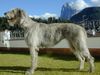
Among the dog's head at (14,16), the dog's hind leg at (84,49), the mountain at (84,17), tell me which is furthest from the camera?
the mountain at (84,17)

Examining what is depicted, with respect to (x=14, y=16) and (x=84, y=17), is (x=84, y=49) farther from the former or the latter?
(x=84, y=17)

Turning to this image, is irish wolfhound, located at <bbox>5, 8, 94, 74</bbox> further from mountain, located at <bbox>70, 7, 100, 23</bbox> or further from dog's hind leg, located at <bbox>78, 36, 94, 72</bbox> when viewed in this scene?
mountain, located at <bbox>70, 7, 100, 23</bbox>

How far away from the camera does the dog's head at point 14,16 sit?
39.3 ft

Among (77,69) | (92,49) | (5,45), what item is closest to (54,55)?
(92,49)

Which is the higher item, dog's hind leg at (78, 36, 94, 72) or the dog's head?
the dog's head

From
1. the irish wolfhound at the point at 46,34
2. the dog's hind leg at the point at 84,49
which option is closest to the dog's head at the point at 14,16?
the irish wolfhound at the point at 46,34

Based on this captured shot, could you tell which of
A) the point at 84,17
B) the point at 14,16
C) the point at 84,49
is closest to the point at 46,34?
the point at 14,16

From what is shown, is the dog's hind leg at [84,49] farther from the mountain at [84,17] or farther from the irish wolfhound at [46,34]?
the mountain at [84,17]

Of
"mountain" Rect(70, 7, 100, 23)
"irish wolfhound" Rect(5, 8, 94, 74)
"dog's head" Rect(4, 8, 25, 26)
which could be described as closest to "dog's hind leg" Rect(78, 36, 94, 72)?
"irish wolfhound" Rect(5, 8, 94, 74)

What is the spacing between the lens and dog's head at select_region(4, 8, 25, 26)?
11969 mm

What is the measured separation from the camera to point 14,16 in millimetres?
12062

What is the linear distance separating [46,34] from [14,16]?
4.24ft

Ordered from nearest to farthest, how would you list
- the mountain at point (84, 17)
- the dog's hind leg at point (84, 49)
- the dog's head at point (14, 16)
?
1. the dog's hind leg at point (84, 49)
2. the dog's head at point (14, 16)
3. the mountain at point (84, 17)

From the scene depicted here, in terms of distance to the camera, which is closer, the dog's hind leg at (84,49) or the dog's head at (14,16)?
the dog's hind leg at (84,49)
